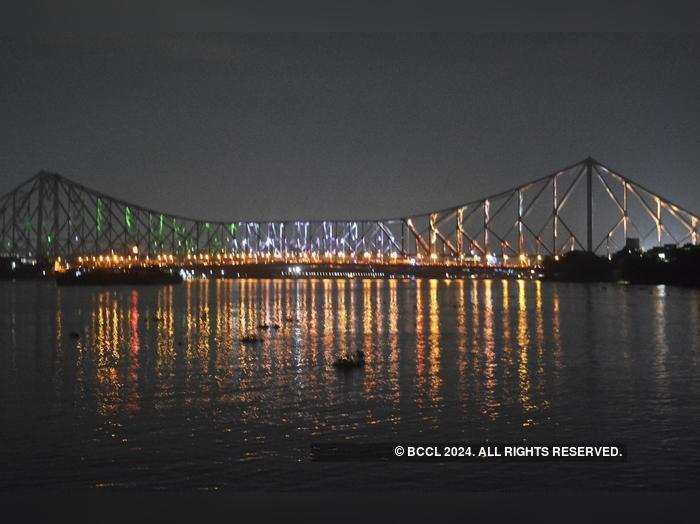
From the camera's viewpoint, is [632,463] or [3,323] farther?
[3,323]

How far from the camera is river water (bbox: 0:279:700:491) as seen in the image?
7.90 meters

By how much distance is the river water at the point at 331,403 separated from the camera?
7.90 m

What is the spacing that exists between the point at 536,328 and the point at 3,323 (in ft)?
51.2

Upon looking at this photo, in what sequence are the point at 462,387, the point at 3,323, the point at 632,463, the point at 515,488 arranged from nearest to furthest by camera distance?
the point at 515,488 < the point at 632,463 < the point at 462,387 < the point at 3,323

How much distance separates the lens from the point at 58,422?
35.1 feet

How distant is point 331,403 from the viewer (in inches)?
471

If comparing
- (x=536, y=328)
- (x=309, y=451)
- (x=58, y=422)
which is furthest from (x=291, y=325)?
(x=309, y=451)

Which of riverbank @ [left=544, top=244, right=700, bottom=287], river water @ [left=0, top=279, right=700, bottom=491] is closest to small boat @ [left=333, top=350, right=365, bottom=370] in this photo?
river water @ [left=0, top=279, right=700, bottom=491]

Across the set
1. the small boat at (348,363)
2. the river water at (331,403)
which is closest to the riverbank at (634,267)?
the river water at (331,403)

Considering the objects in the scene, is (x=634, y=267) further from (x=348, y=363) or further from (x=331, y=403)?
(x=331, y=403)

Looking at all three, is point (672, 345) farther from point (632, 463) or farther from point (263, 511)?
point (263, 511)

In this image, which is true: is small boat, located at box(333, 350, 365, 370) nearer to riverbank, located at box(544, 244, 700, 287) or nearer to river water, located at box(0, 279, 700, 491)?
river water, located at box(0, 279, 700, 491)

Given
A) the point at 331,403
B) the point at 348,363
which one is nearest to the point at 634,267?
the point at 348,363

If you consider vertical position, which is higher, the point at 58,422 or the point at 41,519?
the point at 41,519
